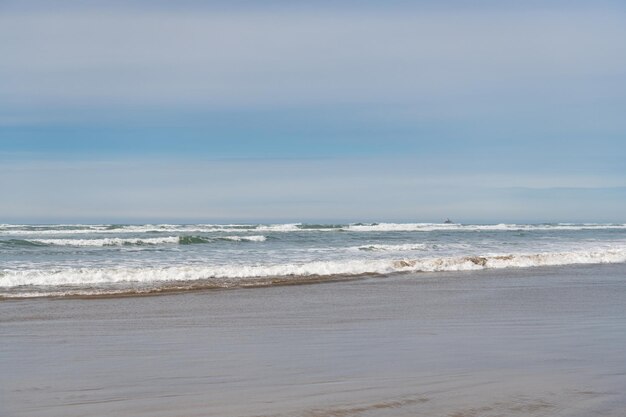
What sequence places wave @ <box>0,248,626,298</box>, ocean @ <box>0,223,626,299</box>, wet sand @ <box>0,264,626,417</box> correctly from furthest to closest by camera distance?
ocean @ <box>0,223,626,299</box>
wave @ <box>0,248,626,298</box>
wet sand @ <box>0,264,626,417</box>

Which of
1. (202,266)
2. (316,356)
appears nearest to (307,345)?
(316,356)

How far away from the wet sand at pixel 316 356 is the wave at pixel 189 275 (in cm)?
194

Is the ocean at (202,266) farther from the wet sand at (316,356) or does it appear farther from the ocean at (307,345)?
the wet sand at (316,356)

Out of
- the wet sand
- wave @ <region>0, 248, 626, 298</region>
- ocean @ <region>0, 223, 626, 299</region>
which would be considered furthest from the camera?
ocean @ <region>0, 223, 626, 299</region>

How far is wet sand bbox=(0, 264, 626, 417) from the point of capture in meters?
4.93

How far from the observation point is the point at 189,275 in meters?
15.6

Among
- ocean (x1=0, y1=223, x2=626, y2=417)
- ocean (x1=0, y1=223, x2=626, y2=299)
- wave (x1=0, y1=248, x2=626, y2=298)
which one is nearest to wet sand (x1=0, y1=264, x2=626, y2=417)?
ocean (x1=0, y1=223, x2=626, y2=417)

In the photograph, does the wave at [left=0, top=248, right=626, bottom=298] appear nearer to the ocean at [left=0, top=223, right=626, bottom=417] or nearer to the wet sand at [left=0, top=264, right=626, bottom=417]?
the ocean at [left=0, top=223, right=626, bottom=417]

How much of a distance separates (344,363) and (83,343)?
3.11 m

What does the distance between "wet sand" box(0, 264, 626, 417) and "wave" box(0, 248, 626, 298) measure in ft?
6.36

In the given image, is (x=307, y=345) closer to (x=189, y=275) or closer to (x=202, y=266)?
(x=189, y=275)

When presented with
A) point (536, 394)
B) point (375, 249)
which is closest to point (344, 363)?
point (536, 394)

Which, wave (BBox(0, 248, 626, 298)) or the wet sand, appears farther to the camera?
wave (BBox(0, 248, 626, 298))

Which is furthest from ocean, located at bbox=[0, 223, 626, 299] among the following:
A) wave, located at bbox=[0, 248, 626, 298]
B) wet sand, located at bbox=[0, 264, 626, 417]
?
wet sand, located at bbox=[0, 264, 626, 417]
